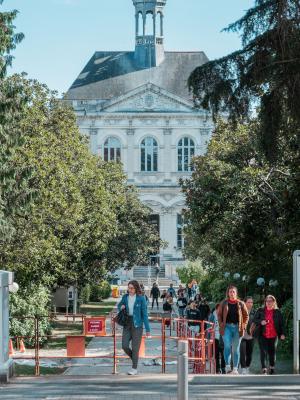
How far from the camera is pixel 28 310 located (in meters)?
35.6

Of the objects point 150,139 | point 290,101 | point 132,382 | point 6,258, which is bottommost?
point 132,382

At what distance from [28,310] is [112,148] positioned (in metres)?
70.8

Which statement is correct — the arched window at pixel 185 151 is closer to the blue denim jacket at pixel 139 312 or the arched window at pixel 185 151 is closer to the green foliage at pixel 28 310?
the green foliage at pixel 28 310

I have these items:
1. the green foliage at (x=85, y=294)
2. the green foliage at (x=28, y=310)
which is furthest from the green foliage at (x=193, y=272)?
the green foliage at (x=28, y=310)

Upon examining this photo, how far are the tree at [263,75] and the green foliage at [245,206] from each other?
36.6ft

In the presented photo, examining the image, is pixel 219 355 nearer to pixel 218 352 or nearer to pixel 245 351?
pixel 218 352

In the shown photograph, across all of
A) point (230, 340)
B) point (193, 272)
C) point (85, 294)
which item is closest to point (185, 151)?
point (193, 272)

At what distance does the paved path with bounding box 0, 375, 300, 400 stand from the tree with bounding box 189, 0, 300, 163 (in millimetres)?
5914

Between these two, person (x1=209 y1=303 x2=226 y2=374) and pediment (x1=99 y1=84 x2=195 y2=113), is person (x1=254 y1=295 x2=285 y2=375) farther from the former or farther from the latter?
pediment (x1=99 y1=84 x2=195 y2=113)

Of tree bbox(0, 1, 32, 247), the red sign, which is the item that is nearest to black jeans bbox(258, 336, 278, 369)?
the red sign

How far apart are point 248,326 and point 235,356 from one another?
91 centimetres

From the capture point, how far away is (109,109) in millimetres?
104438

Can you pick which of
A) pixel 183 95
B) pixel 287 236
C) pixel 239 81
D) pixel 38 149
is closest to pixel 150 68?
pixel 183 95

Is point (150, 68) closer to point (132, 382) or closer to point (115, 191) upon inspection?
point (115, 191)
